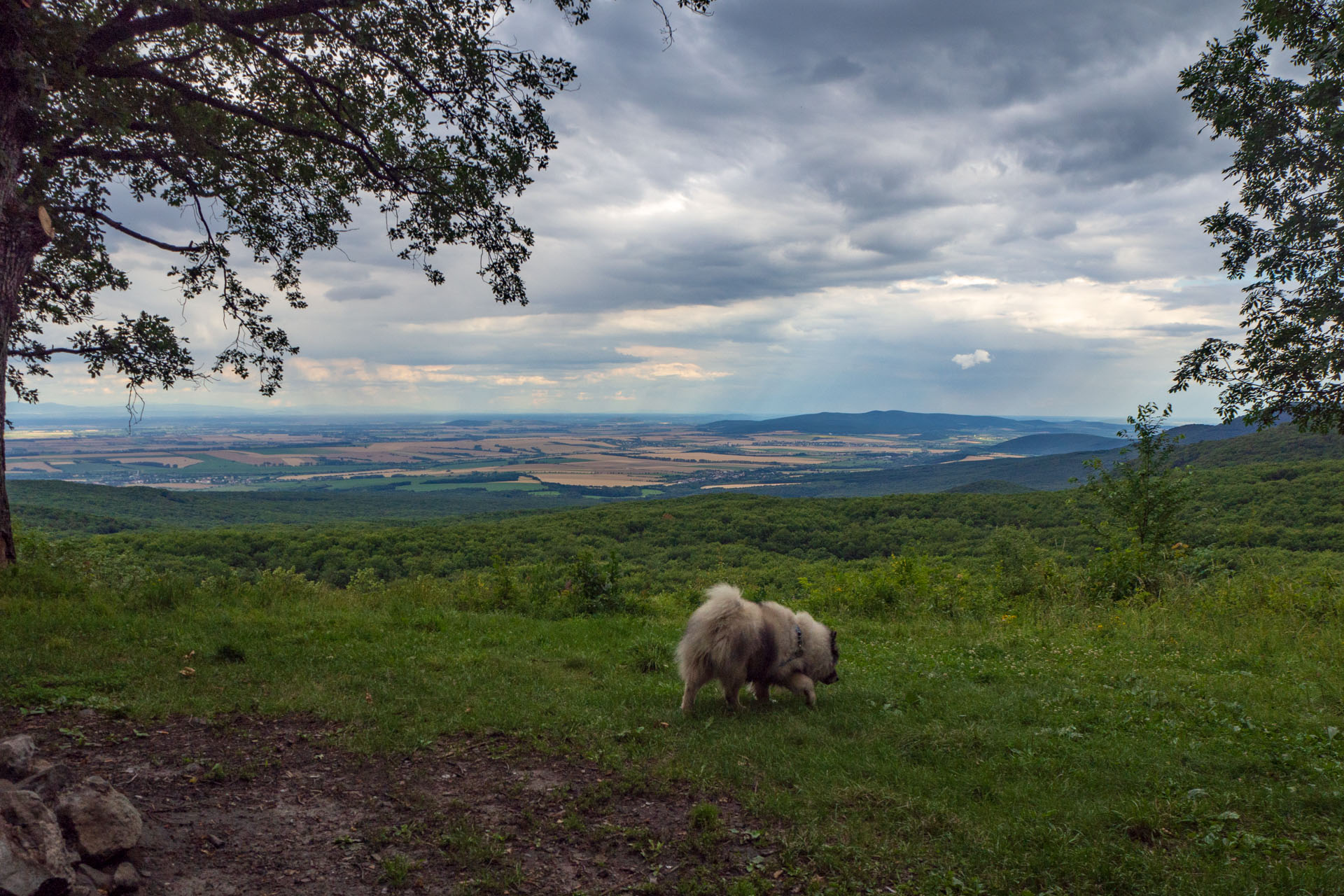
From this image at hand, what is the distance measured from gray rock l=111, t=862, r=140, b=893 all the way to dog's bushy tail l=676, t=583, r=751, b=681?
16.3 ft

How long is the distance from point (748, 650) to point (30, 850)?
19.5 feet

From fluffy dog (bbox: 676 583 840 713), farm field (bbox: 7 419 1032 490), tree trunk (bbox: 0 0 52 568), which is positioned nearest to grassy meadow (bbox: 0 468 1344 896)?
fluffy dog (bbox: 676 583 840 713)

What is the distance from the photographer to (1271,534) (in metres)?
37.5

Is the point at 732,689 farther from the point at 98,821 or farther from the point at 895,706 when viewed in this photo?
the point at 98,821

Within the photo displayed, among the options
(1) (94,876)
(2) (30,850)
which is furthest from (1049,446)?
(2) (30,850)

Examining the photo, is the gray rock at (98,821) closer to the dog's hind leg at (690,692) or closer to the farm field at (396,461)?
the dog's hind leg at (690,692)

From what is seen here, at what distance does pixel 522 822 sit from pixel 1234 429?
12444 centimetres

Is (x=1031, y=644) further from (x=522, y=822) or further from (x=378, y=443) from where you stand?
(x=378, y=443)

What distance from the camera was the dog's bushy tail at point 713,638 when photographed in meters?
7.38

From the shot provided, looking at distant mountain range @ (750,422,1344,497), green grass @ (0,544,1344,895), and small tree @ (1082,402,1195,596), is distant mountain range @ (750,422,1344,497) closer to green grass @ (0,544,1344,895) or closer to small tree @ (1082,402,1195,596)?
small tree @ (1082,402,1195,596)

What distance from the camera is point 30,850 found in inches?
135

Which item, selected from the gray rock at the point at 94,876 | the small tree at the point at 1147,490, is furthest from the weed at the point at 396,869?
the small tree at the point at 1147,490

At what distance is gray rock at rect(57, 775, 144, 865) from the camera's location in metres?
3.84

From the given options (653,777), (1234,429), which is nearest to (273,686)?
(653,777)
